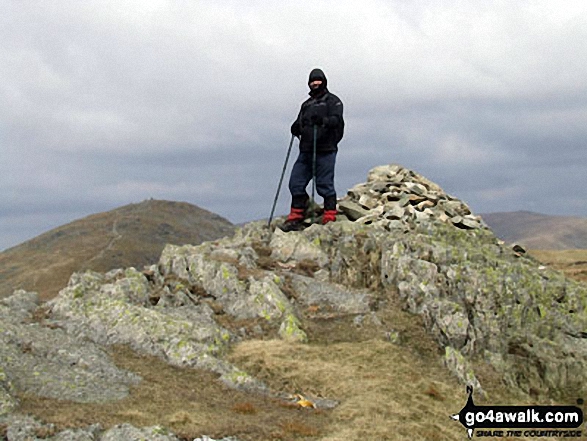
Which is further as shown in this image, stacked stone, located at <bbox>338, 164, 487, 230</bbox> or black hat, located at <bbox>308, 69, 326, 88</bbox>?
stacked stone, located at <bbox>338, 164, 487, 230</bbox>

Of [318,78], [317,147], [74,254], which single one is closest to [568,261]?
[317,147]

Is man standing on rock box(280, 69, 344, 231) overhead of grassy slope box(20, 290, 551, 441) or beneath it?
overhead

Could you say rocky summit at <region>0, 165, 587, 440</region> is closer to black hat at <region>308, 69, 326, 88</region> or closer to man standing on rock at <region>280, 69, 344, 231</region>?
man standing on rock at <region>280, 69, 344, 231</region>

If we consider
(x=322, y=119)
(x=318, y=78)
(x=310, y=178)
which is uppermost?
(x=318, y=78)

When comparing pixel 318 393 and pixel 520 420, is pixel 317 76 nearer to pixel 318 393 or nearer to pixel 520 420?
pixel 318 393

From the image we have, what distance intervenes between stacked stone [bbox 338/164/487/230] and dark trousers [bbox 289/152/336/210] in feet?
7.38

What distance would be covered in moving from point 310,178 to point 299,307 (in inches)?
377

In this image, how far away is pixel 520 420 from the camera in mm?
18500

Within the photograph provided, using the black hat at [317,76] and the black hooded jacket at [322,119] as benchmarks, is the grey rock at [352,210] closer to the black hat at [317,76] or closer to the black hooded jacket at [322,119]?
the black hooded jacket at [322,119]

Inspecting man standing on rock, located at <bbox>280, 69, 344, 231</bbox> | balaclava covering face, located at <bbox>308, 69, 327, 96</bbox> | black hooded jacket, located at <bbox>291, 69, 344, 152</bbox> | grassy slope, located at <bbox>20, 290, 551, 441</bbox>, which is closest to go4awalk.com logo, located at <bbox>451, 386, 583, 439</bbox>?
grassy slope, located at <bbox>20, 290, 551, 441</bbox>

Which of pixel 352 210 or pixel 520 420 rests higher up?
pixel 352 210

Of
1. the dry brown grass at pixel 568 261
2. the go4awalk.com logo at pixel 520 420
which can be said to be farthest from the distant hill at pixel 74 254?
the go4awalk.com logo at pixel 520 420

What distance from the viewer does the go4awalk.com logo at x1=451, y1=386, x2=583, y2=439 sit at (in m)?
17.1

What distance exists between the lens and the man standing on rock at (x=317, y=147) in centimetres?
2944
